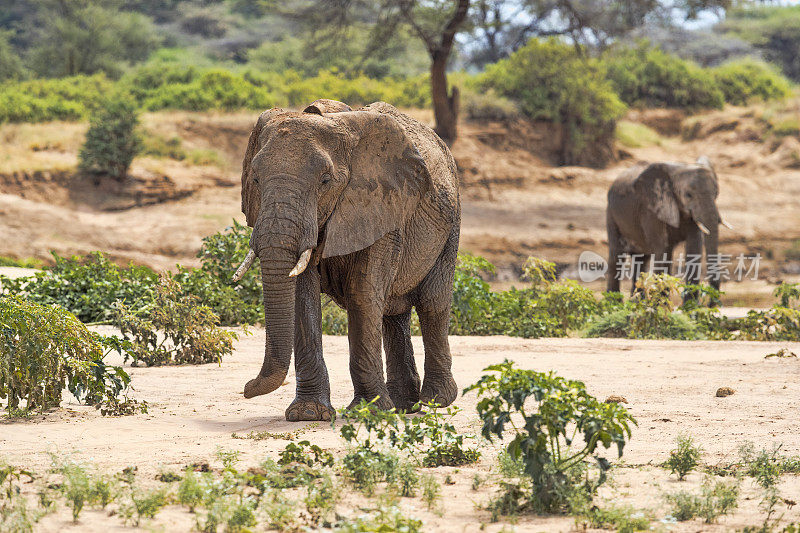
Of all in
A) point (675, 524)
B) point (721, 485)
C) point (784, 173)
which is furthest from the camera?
point (784, 173)

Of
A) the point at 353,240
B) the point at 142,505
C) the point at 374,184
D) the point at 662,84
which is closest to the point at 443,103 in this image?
the point at 662,84

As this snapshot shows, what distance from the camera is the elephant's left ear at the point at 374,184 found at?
5383 mm

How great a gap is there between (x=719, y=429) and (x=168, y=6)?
1799 inches

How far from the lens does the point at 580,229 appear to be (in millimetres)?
21156

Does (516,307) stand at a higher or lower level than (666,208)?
lower

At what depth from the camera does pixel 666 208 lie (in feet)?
48.2

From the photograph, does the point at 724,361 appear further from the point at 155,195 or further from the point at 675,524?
the point at 155,195

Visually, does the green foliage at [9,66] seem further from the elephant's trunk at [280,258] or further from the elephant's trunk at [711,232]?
the elephant's trunk at [280,258]

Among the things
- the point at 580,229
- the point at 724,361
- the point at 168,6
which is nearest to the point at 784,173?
the point at 580,229

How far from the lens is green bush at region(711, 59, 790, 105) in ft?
95.3

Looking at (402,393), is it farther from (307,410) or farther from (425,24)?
(425,24)

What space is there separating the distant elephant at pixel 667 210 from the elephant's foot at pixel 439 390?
8918 millimetres

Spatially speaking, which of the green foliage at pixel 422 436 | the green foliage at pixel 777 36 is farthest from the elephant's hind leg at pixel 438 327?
the green foliage at pixel 777 36

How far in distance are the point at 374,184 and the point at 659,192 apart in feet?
33.3
